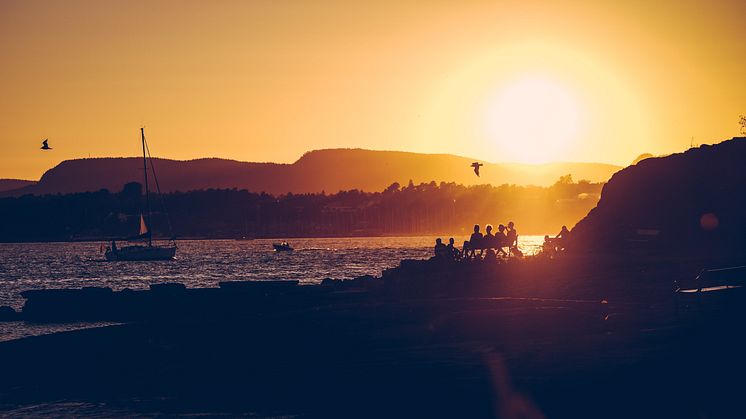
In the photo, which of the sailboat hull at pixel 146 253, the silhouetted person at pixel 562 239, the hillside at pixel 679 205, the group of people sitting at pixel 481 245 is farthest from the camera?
the sailboat hull at pixel 146 253

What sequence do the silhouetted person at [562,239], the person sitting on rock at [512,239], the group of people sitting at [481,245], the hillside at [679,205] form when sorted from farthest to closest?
1. the silhouetted person at [562,239]
2. the hillside at [679,205]
3. the person sitting on rock at [512,239]
4. the group of people sitting at [481,245]

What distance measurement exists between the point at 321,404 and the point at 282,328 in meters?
7.60

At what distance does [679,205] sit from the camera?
169 ft

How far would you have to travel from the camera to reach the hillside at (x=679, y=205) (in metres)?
49.3

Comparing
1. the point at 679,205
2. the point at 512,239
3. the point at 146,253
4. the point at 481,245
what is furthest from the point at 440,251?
the point at 146,253

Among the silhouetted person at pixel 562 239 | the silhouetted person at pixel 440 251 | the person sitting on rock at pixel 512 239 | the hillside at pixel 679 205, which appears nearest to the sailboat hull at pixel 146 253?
the hillside at pixel 679 205

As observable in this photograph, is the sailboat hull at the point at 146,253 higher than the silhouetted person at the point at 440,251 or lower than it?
lower

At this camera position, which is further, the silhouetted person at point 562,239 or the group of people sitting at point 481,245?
the silhouetted person at point 562,239

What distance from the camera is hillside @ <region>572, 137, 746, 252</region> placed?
49.3 metres

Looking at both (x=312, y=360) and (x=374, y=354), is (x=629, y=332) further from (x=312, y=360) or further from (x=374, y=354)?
(x=312, y=360)

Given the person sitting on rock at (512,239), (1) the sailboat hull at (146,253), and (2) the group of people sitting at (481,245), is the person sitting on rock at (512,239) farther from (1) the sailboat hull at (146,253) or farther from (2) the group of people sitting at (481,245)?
(1) the sailboat hull at (146,253)

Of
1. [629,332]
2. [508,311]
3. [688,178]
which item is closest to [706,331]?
[629,332]

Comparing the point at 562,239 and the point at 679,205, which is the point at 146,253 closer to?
the point at 562,239

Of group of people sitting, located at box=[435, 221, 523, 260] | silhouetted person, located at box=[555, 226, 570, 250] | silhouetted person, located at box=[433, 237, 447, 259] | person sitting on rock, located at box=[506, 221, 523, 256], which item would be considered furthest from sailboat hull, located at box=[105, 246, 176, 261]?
person sitting on rock, located at box=[506, 221, 523, 256]
